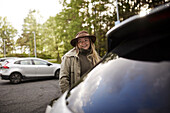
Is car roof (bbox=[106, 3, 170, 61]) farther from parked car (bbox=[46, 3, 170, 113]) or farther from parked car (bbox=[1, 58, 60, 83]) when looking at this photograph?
parked car (bbox=[1, 58, 60, 83])

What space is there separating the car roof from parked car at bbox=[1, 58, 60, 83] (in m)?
9.19

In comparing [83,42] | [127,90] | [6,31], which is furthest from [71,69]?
[6,31]

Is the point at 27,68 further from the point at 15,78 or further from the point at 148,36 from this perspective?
the point at 148,36

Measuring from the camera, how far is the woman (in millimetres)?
2609

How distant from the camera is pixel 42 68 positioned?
9.88 m

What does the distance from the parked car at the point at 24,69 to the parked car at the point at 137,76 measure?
9.00 meters

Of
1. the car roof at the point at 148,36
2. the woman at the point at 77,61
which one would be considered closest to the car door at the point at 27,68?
the woman at the point at 77,61

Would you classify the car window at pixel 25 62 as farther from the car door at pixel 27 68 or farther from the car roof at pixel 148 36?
the car roof at pixel 148 36

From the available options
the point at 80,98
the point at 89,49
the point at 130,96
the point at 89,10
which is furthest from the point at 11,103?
the point at 89,10

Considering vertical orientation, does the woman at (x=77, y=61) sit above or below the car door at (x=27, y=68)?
above

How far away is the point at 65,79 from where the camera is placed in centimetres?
259

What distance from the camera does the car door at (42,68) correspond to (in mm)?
9745

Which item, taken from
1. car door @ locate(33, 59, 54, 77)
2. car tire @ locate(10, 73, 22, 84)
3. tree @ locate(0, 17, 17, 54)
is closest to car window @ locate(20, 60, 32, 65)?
car door @ locate(33, 59, 54, 77)

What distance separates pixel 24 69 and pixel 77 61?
25.2 feet
